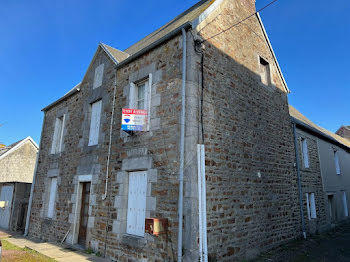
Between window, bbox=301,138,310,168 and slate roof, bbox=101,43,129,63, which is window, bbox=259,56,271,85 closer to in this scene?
window, bbox=301,138,310,168

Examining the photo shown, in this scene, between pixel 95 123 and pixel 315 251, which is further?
pixel 95 123

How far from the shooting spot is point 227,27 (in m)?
7.18

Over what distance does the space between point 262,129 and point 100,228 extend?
17.9 ft

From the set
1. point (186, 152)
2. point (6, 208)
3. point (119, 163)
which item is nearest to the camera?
point (186, 152)

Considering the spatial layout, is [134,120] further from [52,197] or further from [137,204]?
[52,197]

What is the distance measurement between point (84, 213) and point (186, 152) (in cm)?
466

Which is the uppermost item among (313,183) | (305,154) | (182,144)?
(305,154)

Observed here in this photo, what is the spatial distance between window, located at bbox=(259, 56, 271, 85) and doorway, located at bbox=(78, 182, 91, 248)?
6.77 meters

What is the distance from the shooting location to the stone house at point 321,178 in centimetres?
969

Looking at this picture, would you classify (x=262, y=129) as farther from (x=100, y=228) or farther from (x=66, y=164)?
(x=66, y=164)

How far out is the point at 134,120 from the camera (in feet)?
20.0

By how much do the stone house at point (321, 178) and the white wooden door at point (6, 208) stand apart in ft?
42.6

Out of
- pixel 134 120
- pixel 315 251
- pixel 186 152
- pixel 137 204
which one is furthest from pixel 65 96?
pixel 315 251

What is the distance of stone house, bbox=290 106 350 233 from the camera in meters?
9.69
